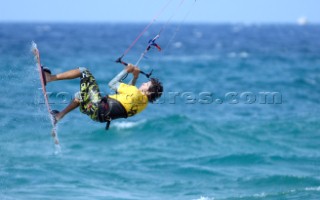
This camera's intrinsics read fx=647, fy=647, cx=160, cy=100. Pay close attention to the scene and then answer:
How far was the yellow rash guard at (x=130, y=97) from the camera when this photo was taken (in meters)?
11.1

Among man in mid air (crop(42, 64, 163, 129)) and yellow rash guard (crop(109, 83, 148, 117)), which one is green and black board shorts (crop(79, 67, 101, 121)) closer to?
man in mid air (crop(42, 64, 163, 129))

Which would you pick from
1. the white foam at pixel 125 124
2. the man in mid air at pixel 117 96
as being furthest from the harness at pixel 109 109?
the white foam at pixel 125 124

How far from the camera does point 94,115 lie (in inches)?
441

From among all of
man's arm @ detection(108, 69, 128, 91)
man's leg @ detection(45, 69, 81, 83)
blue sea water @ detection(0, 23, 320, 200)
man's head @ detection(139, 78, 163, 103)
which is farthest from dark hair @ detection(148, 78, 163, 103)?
blue sea water @ detection(0, 23, 320, 200)

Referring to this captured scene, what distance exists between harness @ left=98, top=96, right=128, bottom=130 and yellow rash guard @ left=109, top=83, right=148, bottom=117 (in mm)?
72

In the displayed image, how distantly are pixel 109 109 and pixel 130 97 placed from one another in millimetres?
415

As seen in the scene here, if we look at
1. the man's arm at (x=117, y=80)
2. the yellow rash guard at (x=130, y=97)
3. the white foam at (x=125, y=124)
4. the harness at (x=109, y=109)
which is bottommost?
the harness at (x=109, y=109)

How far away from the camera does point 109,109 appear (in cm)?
1109

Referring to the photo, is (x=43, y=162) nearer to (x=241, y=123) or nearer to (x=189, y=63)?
(x=241, y=123)

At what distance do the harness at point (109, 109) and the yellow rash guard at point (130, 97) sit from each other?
72 millimetres

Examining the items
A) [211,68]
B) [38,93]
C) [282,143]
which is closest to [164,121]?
[282,143]

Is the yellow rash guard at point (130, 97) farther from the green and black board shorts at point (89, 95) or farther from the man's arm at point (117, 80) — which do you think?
the green and black board shorts at point (89, 95)

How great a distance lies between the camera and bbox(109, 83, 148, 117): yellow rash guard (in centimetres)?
1109

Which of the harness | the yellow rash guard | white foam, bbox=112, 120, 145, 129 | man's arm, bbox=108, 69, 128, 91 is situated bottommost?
the harness
